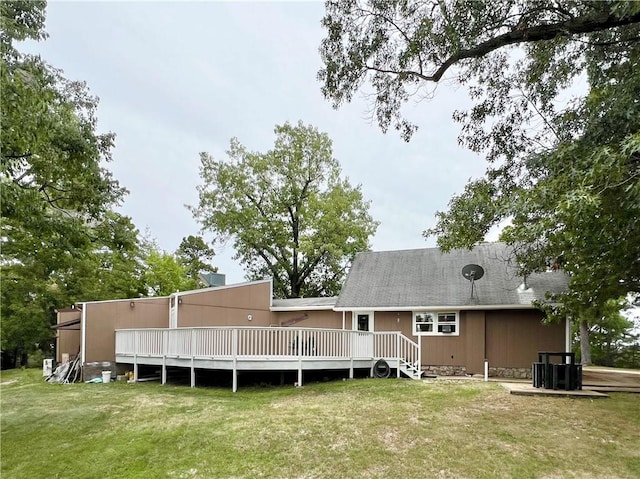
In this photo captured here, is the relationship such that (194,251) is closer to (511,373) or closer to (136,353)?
(136,353)

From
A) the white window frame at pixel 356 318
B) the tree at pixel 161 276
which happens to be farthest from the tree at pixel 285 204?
the white window frame at pixel 356 318

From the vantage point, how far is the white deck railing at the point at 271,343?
10.3 m

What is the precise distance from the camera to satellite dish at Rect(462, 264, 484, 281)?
530 inches

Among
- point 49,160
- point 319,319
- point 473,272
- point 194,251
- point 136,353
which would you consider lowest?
point 136,353

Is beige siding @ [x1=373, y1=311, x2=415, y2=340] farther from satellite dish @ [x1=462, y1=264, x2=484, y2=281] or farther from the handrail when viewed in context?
satellite dish @ [x1=462, y1=264, x2=484, y2=281]

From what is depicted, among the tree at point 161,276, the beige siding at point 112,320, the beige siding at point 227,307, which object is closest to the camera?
the beige siding at point 112,320

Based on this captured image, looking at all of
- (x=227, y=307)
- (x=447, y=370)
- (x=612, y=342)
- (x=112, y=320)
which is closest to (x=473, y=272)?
(x=447, y=370)

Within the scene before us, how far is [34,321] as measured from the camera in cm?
2036

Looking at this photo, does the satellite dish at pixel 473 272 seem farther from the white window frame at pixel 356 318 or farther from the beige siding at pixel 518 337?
the white window frame at pixel 356 318

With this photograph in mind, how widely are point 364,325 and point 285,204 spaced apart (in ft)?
39.3

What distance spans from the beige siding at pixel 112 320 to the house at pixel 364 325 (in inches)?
1.2

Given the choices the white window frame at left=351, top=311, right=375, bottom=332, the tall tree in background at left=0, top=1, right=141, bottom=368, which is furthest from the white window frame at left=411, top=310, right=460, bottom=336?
the tall tree in background at left=0, top=1, right=141, bottom=368

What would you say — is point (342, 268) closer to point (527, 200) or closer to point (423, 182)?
point (423, 182)

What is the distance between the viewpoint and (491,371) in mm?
12719
